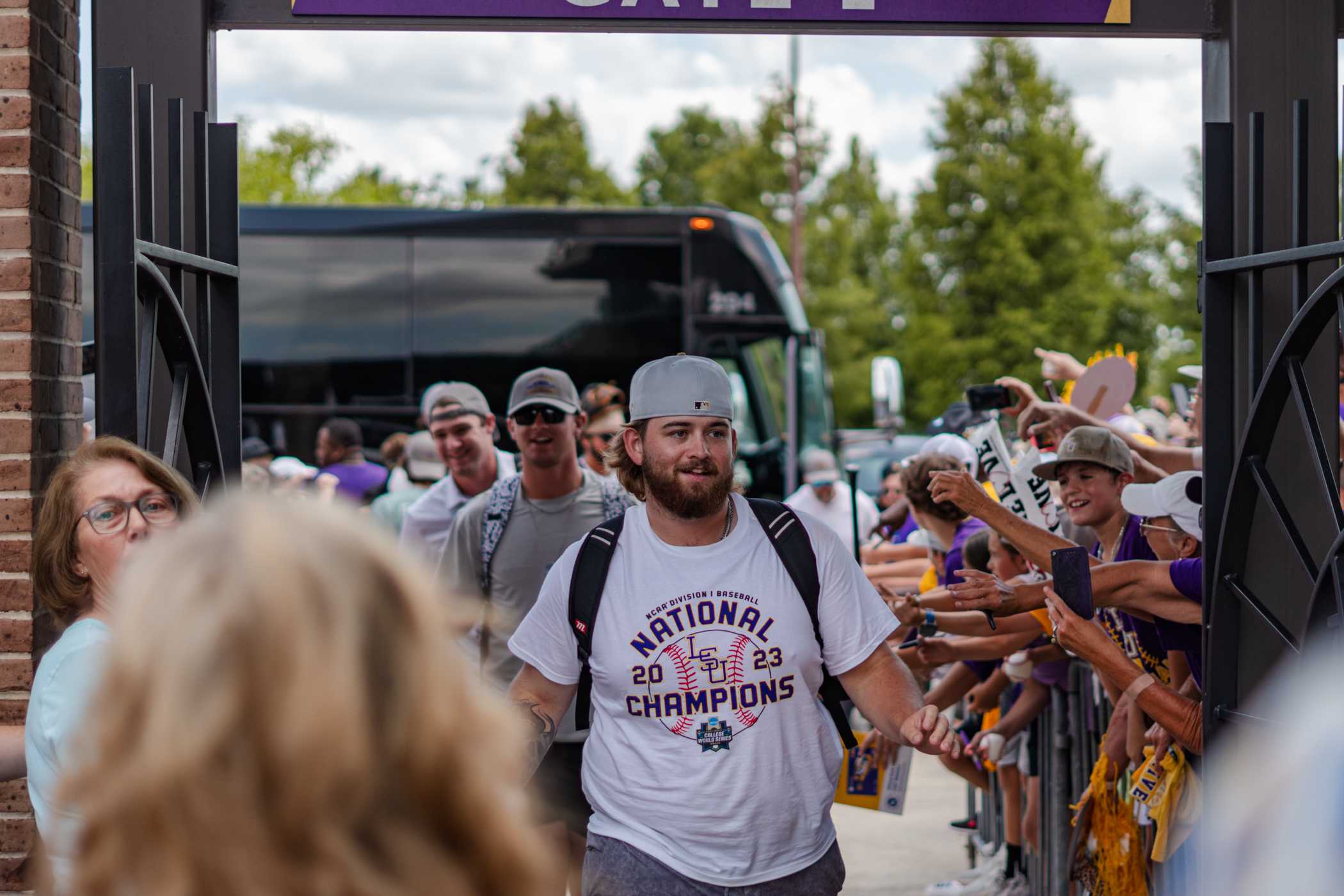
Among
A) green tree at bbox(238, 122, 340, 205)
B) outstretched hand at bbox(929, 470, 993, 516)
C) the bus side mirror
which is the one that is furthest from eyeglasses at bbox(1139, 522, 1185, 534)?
green tree at bbox(238, 122, 340, 205)

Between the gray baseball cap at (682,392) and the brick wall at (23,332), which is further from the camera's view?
the gray baseball cap at (682,392)

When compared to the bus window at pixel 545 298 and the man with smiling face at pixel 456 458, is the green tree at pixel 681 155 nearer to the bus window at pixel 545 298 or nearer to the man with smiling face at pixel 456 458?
the bus window at pixel 545 298

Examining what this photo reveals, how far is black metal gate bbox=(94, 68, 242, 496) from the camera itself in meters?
3.05

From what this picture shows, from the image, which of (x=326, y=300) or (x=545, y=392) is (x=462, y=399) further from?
(x=326, y=300)

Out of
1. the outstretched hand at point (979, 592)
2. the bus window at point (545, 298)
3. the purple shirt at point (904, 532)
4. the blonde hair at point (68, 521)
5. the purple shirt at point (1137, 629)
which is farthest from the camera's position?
the bus window at point (545, 298)

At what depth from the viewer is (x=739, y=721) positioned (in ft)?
11.5

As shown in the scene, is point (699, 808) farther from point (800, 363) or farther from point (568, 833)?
point (800, 363)

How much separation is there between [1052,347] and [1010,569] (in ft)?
121

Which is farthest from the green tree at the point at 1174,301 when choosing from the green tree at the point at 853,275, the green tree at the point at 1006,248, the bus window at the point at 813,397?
the bus window at the point at 813,397

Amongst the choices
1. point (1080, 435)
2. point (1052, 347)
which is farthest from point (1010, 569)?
point (1052, 347)

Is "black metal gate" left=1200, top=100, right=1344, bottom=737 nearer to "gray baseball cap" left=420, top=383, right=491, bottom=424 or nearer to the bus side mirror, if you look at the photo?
"gray baseball cap" left=420, top=383, right=491, bottom=424

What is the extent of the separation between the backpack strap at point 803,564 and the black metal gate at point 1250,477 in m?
1.00

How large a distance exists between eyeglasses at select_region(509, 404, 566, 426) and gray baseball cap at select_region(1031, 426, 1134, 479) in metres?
1.80

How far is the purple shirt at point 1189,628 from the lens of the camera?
4.06 m
